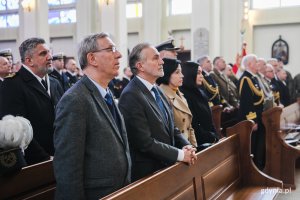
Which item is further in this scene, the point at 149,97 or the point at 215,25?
the point at 215,25

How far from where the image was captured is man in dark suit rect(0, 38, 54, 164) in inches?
124

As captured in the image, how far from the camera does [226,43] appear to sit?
1404cm

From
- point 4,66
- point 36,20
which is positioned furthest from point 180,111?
point 36,20

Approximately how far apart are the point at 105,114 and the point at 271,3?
46.4 feet

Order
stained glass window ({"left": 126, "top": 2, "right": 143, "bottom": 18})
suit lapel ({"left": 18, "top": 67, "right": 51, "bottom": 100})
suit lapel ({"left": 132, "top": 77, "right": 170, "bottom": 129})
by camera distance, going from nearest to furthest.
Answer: suit lapel ({"left": 132, "top": 77, "right": 170, "bottom": 129}) → suit lapel ({"left": 18, "top": 67, "right": 51, "bottom": 100}) → stained glass window ({"left": 126, "top": 2, "right": 143, "bottom": 18})

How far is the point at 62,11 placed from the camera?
18469 millimetres

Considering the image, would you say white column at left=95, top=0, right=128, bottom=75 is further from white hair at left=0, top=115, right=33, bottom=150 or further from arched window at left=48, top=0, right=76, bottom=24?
white hair at left=0, top=115, right=33, bottom=150

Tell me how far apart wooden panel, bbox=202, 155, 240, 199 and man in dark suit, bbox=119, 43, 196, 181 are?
40 centimetres

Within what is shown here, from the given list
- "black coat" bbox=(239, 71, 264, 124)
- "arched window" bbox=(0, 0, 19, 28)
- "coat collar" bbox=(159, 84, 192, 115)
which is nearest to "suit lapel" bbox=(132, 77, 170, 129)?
"coat collar" bbox=(159, 84, 192, 115)

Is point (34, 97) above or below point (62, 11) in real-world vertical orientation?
below

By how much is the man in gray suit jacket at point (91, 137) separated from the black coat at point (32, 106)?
98 centimetres

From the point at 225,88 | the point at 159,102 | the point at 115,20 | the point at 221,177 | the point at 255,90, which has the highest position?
the point at 115,20

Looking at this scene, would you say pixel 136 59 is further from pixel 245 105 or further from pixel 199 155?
pixel 245 105

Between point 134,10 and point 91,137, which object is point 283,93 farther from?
point 134,10
